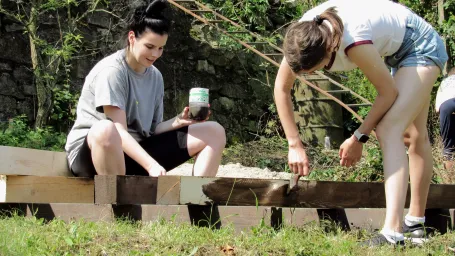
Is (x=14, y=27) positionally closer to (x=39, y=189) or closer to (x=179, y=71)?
(x=179, y=71)

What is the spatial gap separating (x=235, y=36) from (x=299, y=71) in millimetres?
7015

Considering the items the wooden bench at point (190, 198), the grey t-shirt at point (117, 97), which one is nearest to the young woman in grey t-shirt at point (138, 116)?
the grey t-shirt at point (117, 97)

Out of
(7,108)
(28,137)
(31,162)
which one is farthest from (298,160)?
(7,108)

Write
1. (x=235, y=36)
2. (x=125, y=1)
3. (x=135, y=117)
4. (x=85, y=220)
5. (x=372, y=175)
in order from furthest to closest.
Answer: (x=235, y=36) → (x=125, y=1) → (x=372, y=175) → (x=135, y=117) → (x=85, y=220)

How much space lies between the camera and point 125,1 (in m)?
9.59

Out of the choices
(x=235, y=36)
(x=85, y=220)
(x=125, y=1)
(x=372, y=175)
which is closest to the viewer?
(x=85, y=220)

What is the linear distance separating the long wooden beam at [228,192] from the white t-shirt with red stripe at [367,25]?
0.67m

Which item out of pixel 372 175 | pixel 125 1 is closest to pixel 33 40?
pixel 125 1

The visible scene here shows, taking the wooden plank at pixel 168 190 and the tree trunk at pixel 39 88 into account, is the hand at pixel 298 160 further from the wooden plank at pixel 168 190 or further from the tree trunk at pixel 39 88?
the tree trunk at pixel 39 88

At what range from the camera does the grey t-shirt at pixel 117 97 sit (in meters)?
4.10

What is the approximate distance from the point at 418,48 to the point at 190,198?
1.27m

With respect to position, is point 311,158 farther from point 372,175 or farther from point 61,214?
point 61,214

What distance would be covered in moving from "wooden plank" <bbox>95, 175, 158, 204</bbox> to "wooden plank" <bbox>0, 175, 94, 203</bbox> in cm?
32

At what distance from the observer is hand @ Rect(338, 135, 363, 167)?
3.50m
